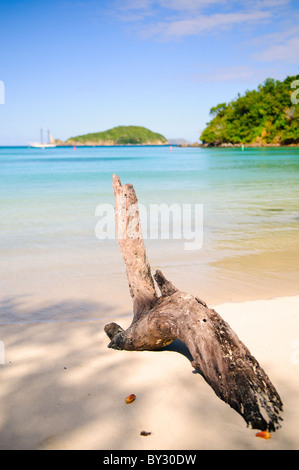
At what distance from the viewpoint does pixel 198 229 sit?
1038 centimetres

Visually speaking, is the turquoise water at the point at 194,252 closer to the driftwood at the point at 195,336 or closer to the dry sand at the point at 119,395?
the dry sand at the point at 119,395

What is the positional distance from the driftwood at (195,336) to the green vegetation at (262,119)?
335ft

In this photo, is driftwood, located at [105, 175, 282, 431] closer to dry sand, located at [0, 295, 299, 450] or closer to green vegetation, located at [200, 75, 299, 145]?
dry sand, located at [0, 295, 299, 450]

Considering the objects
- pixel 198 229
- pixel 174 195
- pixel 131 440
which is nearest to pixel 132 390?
pixel 131 440

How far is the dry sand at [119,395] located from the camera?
254 cm

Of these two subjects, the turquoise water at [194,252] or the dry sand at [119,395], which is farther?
the turquoise water at [194,252]

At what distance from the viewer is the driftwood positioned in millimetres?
2682

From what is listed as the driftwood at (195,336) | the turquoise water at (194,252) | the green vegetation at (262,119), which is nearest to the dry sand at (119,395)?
the driftwood at (195,336)

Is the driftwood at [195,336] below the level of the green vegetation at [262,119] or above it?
below

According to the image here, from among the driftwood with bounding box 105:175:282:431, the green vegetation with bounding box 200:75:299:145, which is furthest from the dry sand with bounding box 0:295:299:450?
the green vegetation with bounding box 200:75:299:145

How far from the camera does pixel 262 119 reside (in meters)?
106

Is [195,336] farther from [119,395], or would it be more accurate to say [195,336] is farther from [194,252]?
[194,252]

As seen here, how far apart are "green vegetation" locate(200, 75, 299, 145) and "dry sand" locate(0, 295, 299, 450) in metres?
102

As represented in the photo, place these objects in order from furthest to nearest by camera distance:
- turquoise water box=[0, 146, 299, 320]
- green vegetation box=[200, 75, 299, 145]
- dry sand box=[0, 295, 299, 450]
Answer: green vegetation box=[200, 75, 299, 145], turquoise water box=[0, 146, 299, 320], dry sand box=[0, 295, 299, 450]
